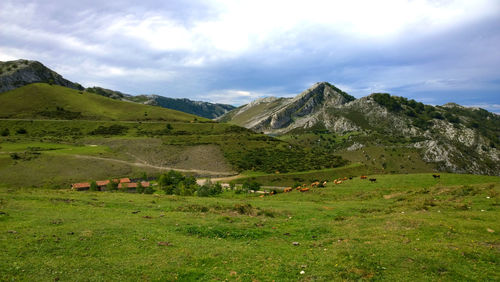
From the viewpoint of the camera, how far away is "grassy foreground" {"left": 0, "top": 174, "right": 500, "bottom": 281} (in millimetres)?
11367

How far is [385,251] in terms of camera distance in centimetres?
1355

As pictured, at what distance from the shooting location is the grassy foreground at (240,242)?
448 inches

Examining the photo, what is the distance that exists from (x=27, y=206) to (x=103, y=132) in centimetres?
15525

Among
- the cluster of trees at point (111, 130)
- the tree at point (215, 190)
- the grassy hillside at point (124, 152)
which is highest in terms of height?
the cluster of trees at point (111, 130)

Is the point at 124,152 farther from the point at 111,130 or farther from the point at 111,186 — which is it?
the point at 111,186

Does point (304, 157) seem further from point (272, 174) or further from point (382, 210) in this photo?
point (382, 210)

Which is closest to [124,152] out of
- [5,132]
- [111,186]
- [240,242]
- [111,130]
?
[111,130]

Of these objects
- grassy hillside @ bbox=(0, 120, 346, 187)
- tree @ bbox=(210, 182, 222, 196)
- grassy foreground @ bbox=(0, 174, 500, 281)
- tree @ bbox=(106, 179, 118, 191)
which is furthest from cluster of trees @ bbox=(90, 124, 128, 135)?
Answer: grassy foreground @ bbox=(0, 174, 500, 281)

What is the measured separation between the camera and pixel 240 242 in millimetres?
16031

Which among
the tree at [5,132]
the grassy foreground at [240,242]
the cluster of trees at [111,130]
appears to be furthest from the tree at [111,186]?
the tree at [5,132]

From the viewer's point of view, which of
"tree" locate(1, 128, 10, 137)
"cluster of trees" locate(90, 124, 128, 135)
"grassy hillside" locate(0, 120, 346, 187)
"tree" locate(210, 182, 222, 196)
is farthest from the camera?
"cluster of trees" locate(90, 124, 128, 135)

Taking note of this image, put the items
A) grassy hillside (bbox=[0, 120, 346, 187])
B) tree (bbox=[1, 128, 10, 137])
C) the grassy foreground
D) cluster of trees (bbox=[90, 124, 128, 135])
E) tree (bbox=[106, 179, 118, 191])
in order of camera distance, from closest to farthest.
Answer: the grassy foreground
tree (bbox=[106, 179, 118, 191])
grassy hillside (bbox=[0, 120, 346, 187])
tree (bbox=[1, 128, 10, 137])
cluster of trees (bbox=[90, 124, 128, 135])

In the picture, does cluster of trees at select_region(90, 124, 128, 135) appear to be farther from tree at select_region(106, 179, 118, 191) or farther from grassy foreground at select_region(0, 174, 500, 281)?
grassy foreground at select_region(0, 174, 500, 281)

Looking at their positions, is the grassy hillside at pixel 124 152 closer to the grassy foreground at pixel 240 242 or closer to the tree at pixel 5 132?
the tree at pixel 5 132
